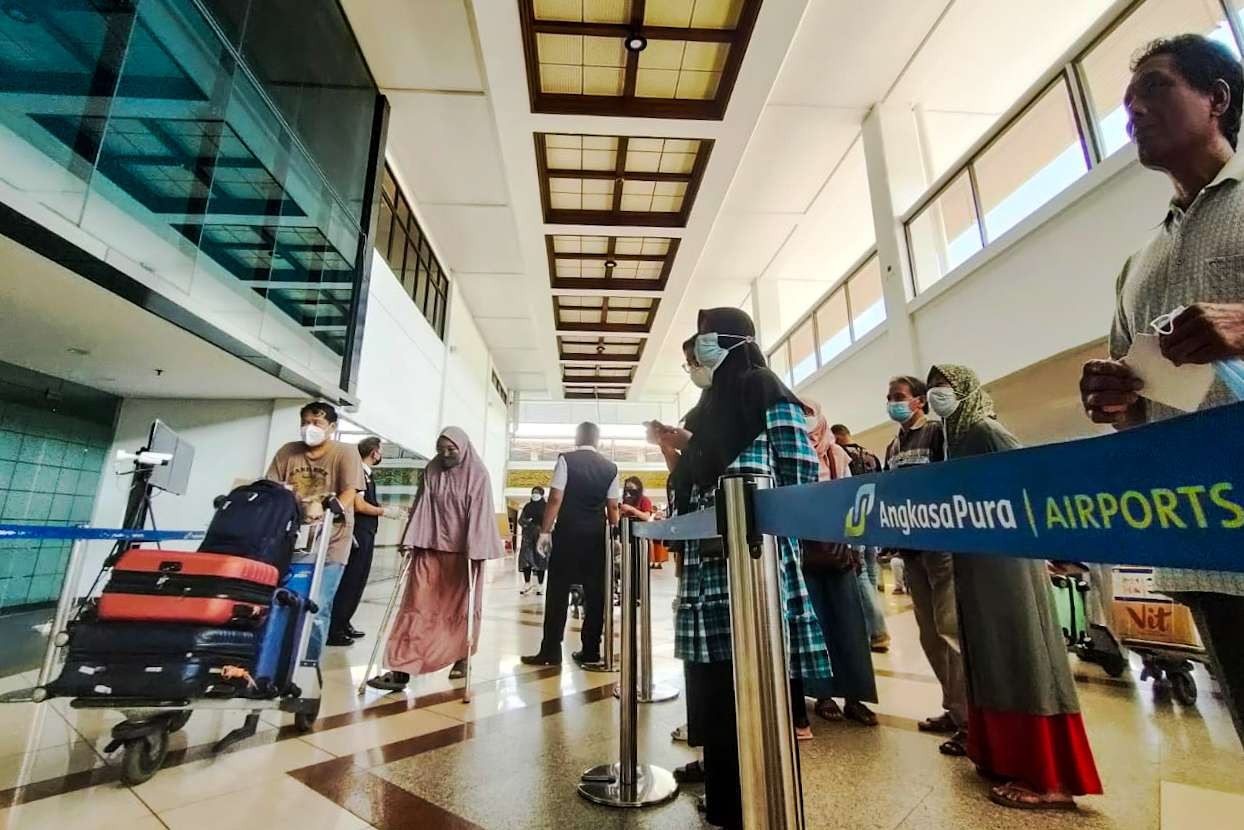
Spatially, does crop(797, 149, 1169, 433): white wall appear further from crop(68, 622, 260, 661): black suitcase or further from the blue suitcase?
crop(68, 622, 260, 661): black suitcase

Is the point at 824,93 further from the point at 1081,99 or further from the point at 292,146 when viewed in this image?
the point at 292,146

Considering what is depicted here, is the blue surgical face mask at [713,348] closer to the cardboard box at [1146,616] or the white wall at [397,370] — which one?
the cardboard box at [1146,616]

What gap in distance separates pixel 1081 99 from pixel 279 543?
5.93 metres

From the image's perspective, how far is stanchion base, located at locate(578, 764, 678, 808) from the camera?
1424 millimetres

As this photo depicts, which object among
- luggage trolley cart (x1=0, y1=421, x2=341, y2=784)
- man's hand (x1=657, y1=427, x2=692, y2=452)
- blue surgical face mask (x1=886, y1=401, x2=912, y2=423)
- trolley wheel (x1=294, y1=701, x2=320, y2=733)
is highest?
blue surgical face mask (x1=886, y1=401, x2=912, y2=423)

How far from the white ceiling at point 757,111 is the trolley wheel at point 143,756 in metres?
4.68

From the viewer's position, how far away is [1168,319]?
2.17 feet

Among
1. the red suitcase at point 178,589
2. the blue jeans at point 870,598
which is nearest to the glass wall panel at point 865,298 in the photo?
the blue jeans at point 870,598

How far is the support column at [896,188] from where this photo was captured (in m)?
5.80

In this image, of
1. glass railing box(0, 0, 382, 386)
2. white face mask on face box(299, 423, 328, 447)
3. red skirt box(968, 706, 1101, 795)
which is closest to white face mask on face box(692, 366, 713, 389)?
red skirt box(968, 706, 1101, 795)

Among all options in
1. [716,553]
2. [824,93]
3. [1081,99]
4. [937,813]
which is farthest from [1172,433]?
[824,93]

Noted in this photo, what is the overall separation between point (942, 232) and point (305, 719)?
6.61 metres

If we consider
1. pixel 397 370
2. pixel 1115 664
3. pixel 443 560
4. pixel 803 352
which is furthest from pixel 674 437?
pixel 803 352

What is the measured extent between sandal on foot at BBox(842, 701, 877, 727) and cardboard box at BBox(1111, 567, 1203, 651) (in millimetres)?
1340
